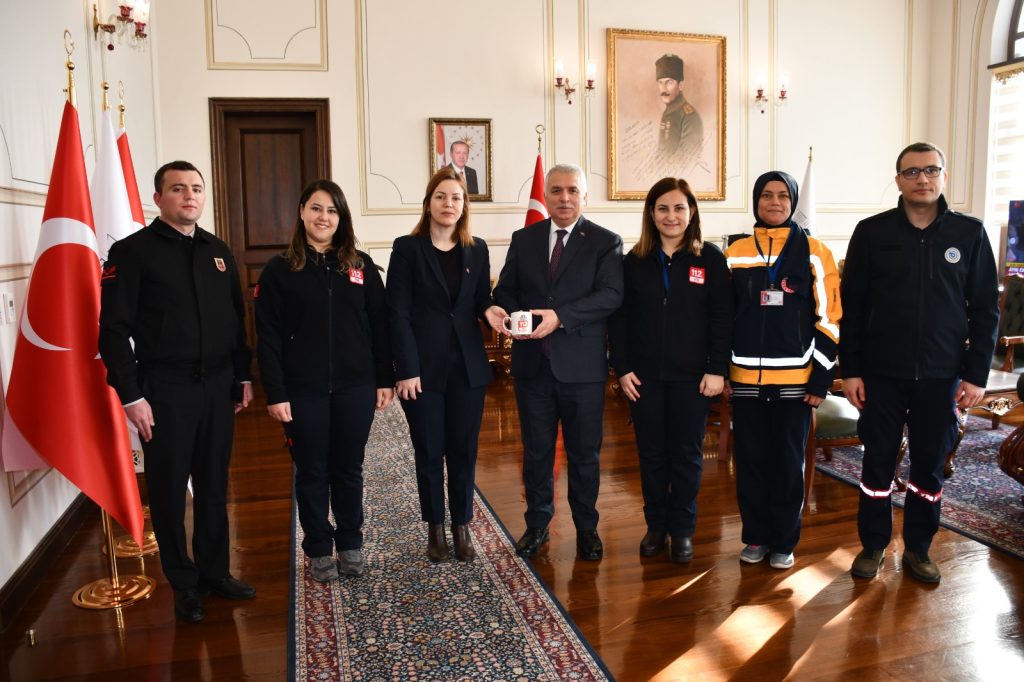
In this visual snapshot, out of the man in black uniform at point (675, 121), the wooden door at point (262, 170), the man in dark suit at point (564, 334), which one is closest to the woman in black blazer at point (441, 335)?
the man in dark suit at point (564, 334)

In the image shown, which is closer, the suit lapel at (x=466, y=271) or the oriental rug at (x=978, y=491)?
the suit lapel at (x=466, y=271)

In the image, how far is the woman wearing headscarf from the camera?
2.60 metres

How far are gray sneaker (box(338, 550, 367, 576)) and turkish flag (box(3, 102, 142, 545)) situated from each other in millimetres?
738

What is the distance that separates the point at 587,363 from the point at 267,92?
4733 mm

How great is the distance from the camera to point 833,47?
752cm

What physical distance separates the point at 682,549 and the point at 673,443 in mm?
407

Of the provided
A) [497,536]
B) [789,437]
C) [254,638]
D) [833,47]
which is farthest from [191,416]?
[833,47]

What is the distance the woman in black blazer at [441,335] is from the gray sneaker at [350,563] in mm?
285

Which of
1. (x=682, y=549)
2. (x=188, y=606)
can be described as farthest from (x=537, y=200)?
(x=188, y=606)

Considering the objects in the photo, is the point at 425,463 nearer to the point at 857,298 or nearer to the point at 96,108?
A: the point at 857,298

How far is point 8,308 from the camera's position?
2.78 meters

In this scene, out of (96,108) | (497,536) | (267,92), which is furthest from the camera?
(267,92)

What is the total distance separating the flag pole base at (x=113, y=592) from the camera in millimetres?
2623

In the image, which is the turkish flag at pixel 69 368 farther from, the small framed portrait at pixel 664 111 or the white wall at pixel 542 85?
the small framed portrait at pixel 664 111
